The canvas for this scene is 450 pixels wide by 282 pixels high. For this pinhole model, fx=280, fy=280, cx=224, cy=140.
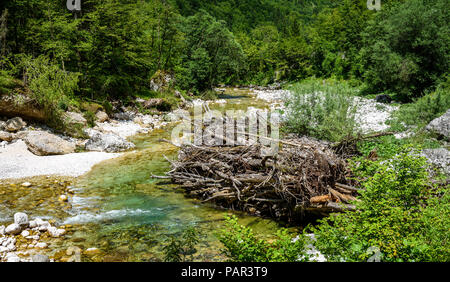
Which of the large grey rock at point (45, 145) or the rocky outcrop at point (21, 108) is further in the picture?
the rocky outcrop at point (21, 108)

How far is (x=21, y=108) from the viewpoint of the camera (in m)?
13.2

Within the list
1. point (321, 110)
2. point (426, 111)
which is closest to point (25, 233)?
point (321, 110)

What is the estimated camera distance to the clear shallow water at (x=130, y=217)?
6086 millimetres

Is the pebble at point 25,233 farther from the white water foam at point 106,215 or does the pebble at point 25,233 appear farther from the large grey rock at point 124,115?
the large grey rock at point 124,115

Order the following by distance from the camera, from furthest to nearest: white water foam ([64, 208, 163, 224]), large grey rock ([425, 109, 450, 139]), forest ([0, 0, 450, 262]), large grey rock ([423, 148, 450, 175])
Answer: large grey rock ([425, 109, 450, 139]) < large grey rock ([423, 148, 450, 175]) < white water foam ([64, 208, 163, 224]) < forest ([0, 0, 450, 262])

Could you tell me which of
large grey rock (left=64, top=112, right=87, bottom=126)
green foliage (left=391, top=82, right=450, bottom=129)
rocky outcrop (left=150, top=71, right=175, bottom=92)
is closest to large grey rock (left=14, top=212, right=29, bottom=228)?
large grey rock (left=64, top=112, right=87, bottom=126)

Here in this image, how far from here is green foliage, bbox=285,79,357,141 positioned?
37.4ft

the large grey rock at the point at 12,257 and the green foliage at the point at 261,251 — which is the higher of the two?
the green foliage at the point at 261,251

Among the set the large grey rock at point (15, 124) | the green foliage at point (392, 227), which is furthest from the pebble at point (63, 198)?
the green foliage at point (392, 227)

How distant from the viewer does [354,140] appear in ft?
33.1

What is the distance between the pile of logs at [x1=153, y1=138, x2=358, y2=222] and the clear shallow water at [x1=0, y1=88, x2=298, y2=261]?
1.41ft

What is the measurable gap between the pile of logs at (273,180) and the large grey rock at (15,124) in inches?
348

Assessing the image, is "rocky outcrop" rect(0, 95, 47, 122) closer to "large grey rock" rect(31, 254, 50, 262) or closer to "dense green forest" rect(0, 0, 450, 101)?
"dense green forest" rect(0, 0, 450, 101)
